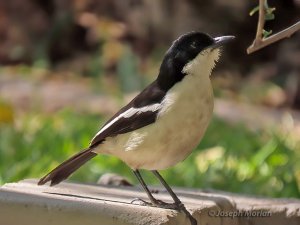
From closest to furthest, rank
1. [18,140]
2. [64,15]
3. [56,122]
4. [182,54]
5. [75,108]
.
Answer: [182,54] < [18,140] < [56,122] < [75,108] < [64,15]

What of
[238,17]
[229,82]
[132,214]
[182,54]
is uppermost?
[182,54]

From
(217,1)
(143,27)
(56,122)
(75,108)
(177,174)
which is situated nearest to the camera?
(177,174)

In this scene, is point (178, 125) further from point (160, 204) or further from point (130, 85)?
point (130, 85)

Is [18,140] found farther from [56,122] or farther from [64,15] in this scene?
[64,15]

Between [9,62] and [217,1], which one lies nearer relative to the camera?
[217,1]

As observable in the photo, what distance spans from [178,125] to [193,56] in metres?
0.35

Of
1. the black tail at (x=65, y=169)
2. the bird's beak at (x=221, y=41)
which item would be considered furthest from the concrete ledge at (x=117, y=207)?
the bird's beak at (x=221, y=41)

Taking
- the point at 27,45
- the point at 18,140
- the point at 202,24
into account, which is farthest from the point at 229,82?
the point at 18,140

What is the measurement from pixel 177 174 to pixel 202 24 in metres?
3.71

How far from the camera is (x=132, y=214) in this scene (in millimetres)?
4059

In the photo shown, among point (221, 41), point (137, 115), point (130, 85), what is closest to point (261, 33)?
point (221, 41)

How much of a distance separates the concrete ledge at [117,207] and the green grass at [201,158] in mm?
1061

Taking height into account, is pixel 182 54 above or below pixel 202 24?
above

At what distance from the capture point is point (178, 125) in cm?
436
